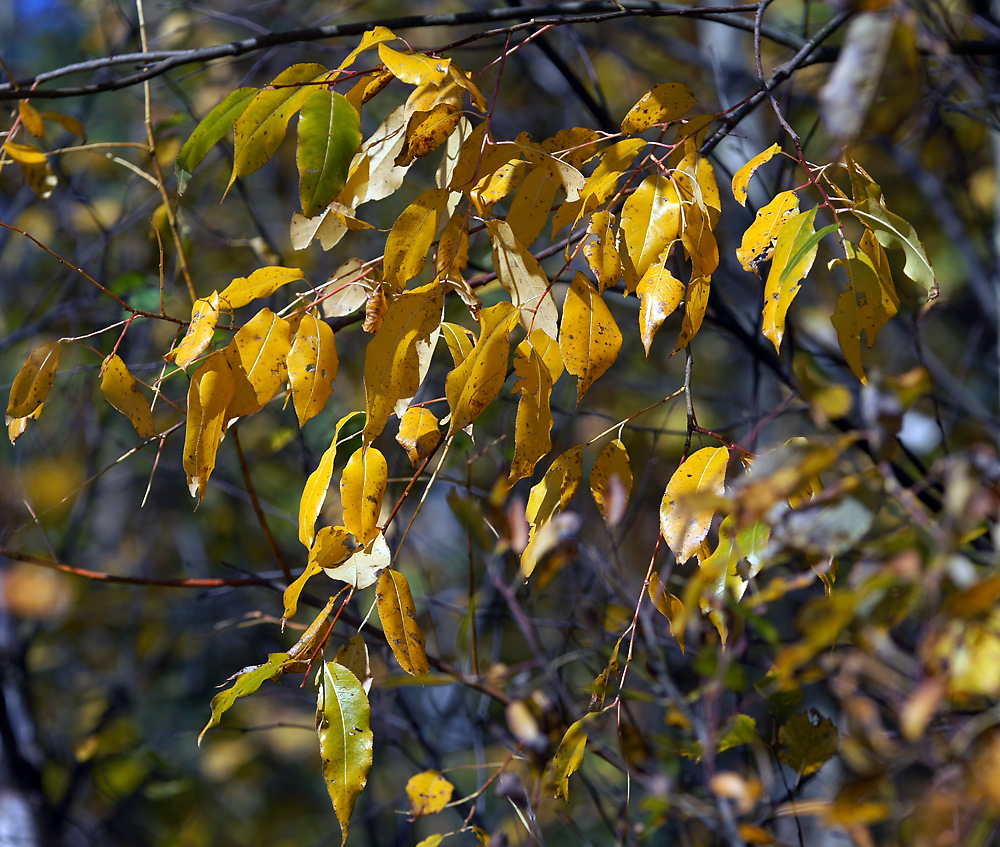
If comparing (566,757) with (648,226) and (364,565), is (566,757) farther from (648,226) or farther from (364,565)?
(648,226)

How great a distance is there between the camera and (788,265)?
0.58 metres

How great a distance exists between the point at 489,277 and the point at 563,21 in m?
0.28

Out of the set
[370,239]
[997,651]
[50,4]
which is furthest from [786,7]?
[997,651]

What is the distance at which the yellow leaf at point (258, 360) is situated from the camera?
2.10ft

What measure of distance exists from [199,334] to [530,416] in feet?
A: 0.95

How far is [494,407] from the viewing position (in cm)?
150

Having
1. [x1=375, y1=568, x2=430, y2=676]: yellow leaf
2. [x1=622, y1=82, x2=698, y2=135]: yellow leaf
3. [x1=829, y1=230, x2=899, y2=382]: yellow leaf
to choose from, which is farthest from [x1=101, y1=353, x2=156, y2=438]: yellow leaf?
[x1=829, y1=230, x2=899, y2=382]: yellow leaf

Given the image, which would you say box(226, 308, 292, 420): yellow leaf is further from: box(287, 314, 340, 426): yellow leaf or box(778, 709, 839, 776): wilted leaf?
box(778, 709, 839, 776): wilted leaf

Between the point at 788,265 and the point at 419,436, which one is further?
the point at 419,436

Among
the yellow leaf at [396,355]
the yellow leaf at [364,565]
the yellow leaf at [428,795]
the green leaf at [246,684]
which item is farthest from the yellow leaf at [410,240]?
the yellow leaf at [428,795]

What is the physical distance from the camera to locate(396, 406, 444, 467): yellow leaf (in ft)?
2.23

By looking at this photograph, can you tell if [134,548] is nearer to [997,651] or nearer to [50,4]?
[50,4]

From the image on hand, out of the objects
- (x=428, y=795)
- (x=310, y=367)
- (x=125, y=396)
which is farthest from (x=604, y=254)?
(x=428, y=795)

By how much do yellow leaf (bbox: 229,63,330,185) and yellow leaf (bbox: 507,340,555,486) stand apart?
0.90ft
